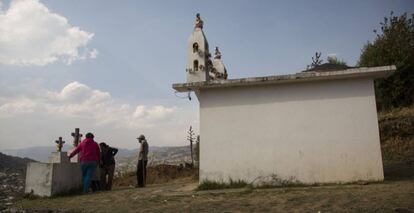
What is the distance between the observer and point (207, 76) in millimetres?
10117

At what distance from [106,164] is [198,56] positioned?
14.5ft

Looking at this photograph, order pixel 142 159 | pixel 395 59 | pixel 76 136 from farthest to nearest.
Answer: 1. pixel 395 59
2. pixel 76 136
3. pixel 142 159

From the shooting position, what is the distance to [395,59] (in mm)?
19453

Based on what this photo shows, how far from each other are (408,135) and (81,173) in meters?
13.3

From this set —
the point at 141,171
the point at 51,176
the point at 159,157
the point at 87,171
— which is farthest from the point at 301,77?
the point at 159,157

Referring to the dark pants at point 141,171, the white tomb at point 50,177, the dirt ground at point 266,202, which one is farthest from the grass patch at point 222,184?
the white tomb at point 50,177

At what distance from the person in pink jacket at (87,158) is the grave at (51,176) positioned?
1.18 feet

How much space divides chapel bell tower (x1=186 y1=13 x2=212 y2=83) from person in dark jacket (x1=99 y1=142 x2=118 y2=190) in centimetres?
363

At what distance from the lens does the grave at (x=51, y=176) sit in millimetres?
9320

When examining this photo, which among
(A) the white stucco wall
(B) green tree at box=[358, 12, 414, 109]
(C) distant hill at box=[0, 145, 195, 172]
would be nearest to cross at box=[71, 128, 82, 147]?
(C) distant hill at box=[0, 145, 195, 172]

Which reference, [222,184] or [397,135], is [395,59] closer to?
[397,135]

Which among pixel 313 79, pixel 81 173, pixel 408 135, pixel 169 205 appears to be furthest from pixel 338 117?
pixel 408 135

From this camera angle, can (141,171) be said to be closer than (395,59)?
Yes

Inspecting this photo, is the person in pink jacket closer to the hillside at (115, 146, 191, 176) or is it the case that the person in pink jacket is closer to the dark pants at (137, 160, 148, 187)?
the dark pants at (137, 160, 148, 187)
